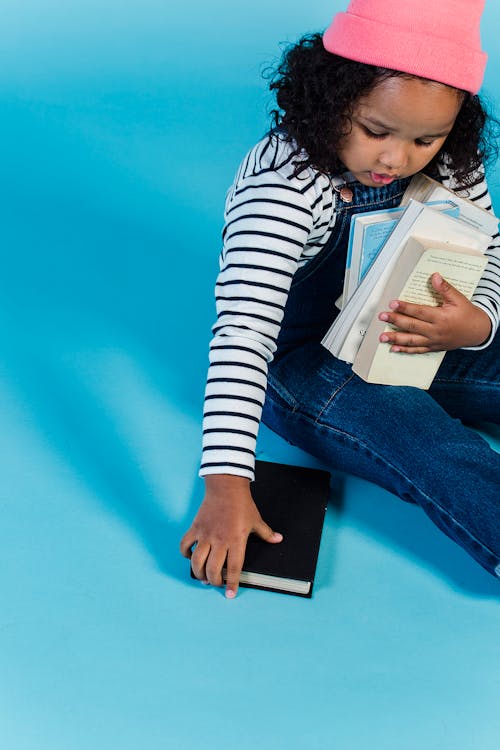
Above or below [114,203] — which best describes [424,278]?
above

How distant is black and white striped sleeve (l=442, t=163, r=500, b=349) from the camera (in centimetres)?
138

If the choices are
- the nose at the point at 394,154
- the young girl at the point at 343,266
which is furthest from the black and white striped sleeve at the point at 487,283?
the nose at the point at 394,154

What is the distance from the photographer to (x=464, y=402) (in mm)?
1508

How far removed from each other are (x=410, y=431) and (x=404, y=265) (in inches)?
8.6

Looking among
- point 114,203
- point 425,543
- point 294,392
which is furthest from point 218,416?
point 114,203

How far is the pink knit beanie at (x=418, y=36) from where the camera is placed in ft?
3.57

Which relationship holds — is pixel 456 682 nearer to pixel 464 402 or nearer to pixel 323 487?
pixel 323 487

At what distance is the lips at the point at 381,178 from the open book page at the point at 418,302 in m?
0.11

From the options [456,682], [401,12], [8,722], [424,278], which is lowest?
[8,722]

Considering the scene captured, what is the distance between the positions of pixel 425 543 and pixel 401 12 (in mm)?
680

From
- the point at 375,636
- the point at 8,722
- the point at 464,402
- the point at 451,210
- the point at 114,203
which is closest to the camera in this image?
the point at 8,722

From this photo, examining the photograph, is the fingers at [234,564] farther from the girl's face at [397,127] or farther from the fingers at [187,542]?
the girl's face at [397,127]

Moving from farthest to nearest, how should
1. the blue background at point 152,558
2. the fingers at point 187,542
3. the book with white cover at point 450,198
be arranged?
the book with white cover at point 450,198 → the fingers at point 187,542 → the blue background at point 152,558

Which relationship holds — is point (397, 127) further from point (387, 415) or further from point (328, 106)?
point (387, 415)
